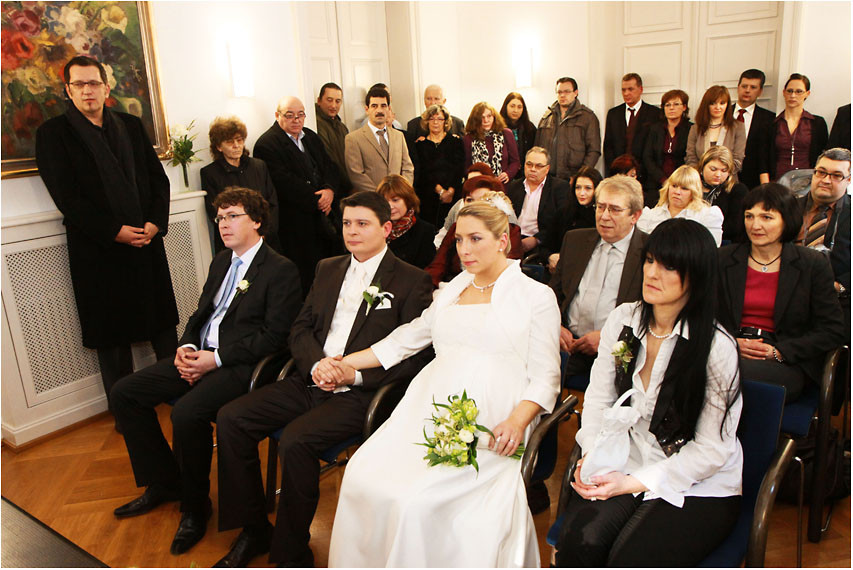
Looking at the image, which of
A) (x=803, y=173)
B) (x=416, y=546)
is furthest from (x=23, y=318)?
(x=803, y=173)

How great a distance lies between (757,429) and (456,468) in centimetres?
97

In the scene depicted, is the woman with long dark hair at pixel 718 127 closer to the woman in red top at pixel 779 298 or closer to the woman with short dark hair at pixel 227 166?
the woman in red top at pixel 779 298

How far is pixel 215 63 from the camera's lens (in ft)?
16.5

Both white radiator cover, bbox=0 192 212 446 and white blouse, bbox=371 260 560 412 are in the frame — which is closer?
white blouse, bbox=371 260 560 412

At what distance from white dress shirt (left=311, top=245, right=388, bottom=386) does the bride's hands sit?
0.94 metres

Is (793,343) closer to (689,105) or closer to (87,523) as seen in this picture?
(87,523)

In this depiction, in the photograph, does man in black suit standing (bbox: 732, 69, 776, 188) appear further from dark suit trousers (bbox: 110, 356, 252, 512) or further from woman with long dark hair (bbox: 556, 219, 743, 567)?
dark suit trousers (bbox: 110, 356, 252, 512)

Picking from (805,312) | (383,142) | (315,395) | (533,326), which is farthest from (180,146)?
(805,312)

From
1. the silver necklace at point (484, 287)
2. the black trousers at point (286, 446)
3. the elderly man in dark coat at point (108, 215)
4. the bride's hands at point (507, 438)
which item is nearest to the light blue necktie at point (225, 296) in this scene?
the black trousers at point (286, 446)

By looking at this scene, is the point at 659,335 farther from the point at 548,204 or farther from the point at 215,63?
the point at 215,63

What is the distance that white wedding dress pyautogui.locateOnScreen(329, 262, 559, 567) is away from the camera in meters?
2.19

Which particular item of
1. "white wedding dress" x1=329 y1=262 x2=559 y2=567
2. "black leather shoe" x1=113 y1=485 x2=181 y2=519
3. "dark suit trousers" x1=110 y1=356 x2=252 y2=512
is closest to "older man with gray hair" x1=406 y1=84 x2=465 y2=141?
"dark suit trousers" x1=110 y1=356 x2=252 y2=512

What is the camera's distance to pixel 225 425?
2848 mm

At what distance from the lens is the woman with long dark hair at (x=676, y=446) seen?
6.47 ft
